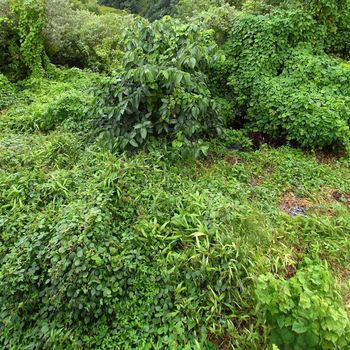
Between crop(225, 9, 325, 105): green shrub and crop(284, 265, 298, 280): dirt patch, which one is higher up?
crop(225, 9, 325, 105): green shrub

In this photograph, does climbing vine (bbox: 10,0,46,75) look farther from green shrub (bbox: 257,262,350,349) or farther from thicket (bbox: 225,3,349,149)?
green shrub (bbox: 257,262,350,349)

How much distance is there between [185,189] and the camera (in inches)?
125

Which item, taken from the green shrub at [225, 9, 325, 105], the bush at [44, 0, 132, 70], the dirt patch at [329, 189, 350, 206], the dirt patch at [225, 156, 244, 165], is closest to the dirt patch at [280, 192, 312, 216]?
the dirt patch at [329, 189, 350, 206]

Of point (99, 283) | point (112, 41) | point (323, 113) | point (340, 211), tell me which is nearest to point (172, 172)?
point (99, 283)

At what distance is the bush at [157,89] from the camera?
3.41 metres

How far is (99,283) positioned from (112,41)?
18.6ft

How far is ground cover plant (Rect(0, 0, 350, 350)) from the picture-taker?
2207 mm

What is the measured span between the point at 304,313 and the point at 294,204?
5.57ft

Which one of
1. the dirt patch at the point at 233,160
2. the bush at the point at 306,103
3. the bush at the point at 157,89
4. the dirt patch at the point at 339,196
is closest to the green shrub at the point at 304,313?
the dirt patch at the point at 339,196

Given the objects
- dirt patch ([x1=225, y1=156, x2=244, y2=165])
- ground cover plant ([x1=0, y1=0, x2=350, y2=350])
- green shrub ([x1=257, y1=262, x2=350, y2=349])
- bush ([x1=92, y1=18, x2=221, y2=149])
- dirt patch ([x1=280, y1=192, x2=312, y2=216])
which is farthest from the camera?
dirt patch ([x1=225, y1=156, x2=244, y2=165])

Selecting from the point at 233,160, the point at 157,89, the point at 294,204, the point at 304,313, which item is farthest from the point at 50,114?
the point at 304,313

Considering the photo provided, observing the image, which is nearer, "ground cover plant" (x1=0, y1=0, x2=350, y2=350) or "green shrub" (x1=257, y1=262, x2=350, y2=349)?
Answer: "green shrub" (x1=257, y1=262, x2=350, y2=349)

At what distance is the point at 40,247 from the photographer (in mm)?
2445

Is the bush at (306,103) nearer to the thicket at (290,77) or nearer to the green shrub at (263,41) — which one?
the thicket at (290,77)
